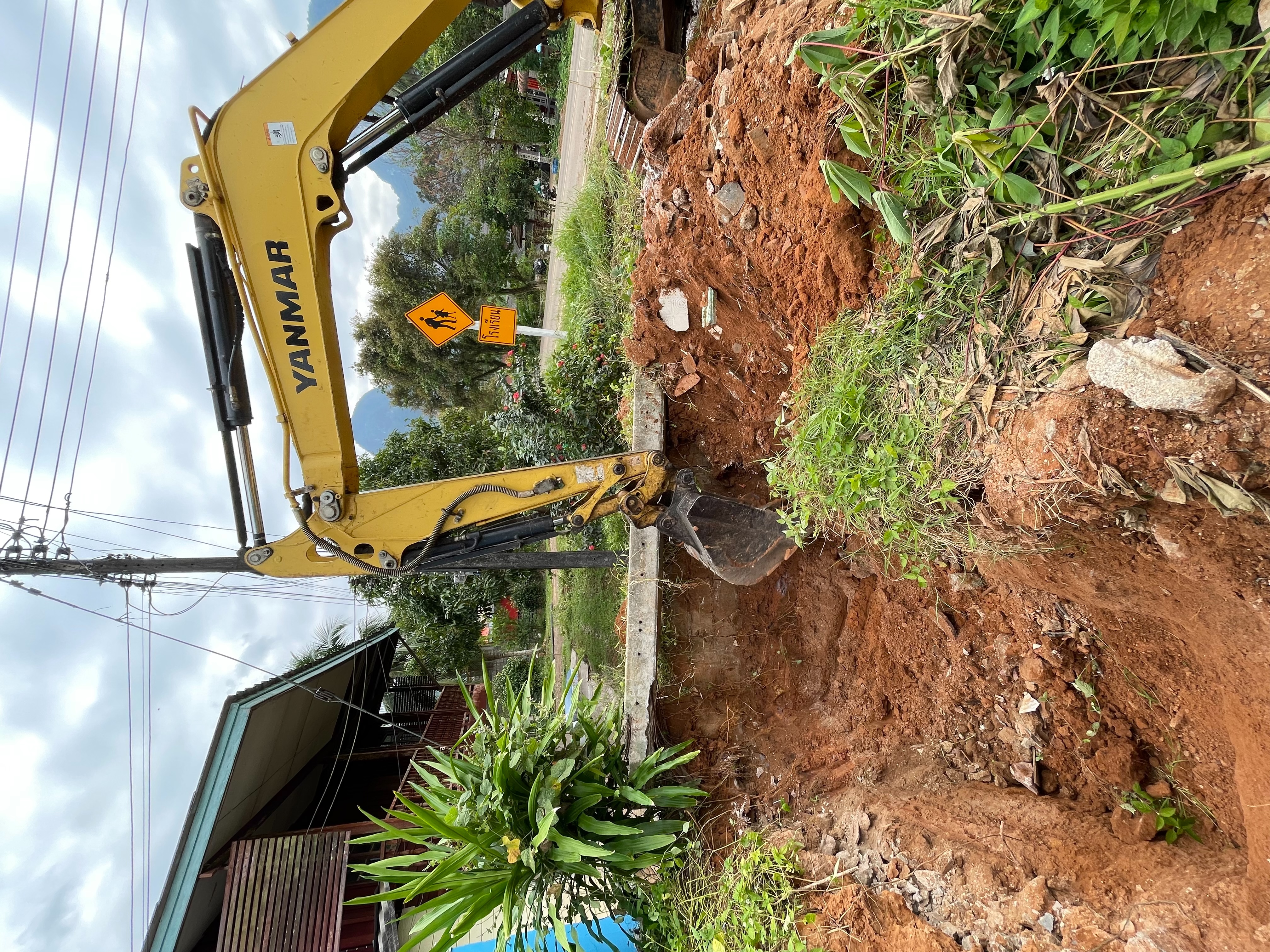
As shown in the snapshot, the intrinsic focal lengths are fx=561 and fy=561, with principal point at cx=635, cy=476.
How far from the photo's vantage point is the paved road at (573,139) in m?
7.66

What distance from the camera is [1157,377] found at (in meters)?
1.46

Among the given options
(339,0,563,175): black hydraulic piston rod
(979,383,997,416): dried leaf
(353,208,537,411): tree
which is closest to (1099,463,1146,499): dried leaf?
(979,383,997,416): dried leaf

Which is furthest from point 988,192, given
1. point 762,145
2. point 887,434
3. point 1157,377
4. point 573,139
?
point 573,139

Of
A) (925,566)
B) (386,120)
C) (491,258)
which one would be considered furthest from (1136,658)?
(491,258)

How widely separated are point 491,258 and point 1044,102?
46.5 feet

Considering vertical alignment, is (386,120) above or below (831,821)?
above

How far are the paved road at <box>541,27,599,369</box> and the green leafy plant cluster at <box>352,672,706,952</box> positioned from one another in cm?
464

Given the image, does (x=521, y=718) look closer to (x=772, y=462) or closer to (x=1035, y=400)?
(x=772, y=462)

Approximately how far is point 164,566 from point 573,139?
921 cm

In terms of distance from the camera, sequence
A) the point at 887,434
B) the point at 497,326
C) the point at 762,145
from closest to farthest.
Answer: the point at 887,434 → the point at 762,145 → the point at 497,326

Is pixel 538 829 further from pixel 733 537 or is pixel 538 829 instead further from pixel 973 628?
pixel 973 628

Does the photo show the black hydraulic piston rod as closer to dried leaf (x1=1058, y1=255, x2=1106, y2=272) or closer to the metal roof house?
dried leaf (x1=1058, y1=255, x2=1106, y2=272)

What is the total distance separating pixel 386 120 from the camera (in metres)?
3.20

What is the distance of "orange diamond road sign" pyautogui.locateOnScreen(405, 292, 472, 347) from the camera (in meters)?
5.63
